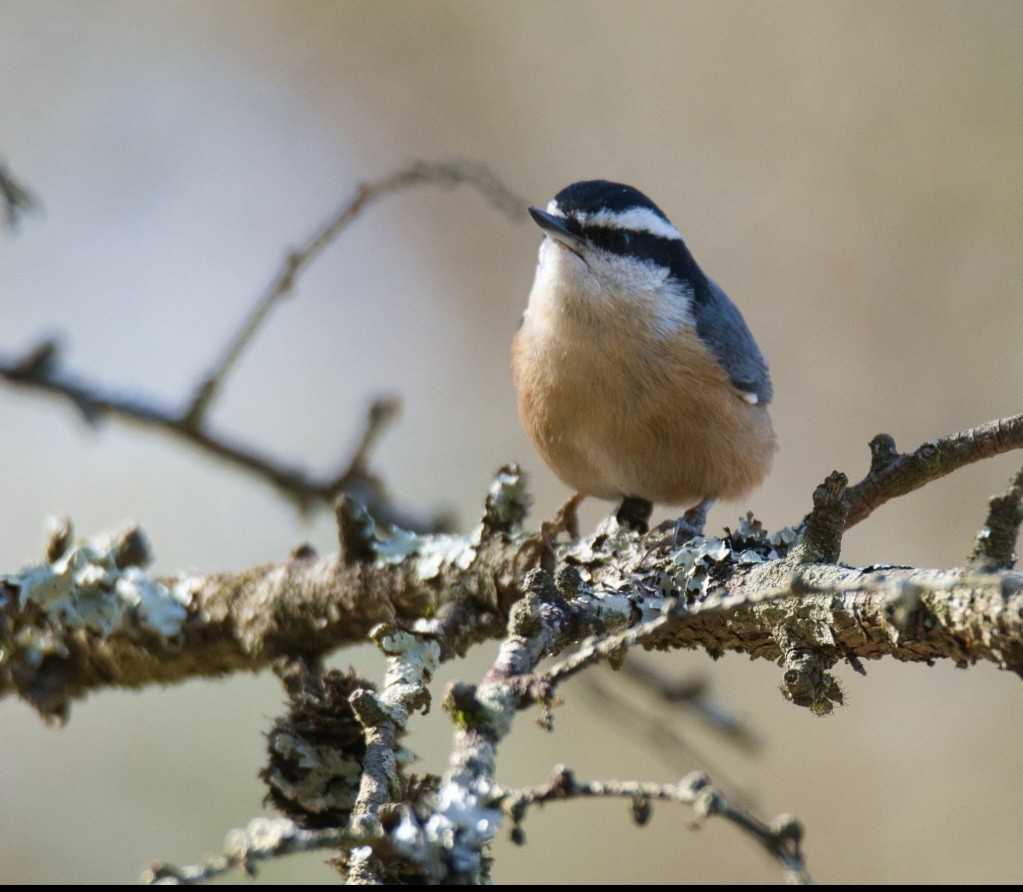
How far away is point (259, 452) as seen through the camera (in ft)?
11.9

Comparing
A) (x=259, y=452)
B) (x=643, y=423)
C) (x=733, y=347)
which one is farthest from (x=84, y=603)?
(x=733, y=347)

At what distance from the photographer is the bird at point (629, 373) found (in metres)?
3.46

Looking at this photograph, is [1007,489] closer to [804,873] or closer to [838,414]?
[804,873]

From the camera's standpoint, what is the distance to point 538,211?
3523 mm

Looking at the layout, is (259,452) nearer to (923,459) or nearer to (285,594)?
(285,594)

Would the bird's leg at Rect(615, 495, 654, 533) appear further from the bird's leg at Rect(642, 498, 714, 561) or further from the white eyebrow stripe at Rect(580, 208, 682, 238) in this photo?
the white eyebrow stripe at Rect(580, 208, 682, 238)

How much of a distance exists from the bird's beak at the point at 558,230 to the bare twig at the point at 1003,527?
2.22 meters

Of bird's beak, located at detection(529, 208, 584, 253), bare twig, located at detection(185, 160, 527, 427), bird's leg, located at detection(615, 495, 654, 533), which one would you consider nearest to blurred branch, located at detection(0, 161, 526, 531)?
bare twig, located at detection(185, 160, 527, 427)

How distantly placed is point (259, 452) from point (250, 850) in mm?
2550

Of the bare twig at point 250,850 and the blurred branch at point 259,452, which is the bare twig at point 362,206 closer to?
the blurred branch at point 259,452

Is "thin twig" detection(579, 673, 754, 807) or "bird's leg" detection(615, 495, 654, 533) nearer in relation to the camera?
"thin twig" detection(579, 673, 754, 807)

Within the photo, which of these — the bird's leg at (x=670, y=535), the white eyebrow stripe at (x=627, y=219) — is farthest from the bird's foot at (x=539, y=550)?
the white eyebrow stripe at (x=627, y=219)

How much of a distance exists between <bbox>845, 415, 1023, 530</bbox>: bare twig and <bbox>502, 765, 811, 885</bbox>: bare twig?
106 cm

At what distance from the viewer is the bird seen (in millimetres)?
3457
